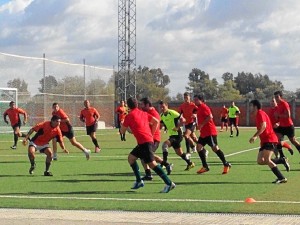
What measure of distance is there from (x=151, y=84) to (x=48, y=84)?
254 feet

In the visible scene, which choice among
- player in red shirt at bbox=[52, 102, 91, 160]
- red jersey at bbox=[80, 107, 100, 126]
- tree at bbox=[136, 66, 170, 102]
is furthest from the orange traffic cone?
tree at bbox=[136, 66, 170, 102]

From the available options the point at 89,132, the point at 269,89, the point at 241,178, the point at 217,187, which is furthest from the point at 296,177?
the point at 269,89

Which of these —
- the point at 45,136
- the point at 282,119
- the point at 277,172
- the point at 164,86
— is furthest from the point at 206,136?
the point at 164,86

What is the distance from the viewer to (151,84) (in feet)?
402

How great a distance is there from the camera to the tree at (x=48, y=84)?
44750 mm

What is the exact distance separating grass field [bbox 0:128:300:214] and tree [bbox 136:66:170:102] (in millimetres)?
70490

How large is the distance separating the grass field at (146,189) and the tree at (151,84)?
7049 centimetres

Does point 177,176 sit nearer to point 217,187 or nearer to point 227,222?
point 217,187

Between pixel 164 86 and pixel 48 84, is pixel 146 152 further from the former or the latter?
pixel 164 86

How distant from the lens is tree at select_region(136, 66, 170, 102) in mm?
111450

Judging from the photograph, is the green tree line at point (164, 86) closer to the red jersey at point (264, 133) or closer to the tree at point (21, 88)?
the tree at point (21, 88)

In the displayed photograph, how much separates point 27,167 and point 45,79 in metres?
26.5

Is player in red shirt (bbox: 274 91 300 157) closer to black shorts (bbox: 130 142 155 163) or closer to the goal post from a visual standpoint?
black shorts (bbox: 130 142 155 163)

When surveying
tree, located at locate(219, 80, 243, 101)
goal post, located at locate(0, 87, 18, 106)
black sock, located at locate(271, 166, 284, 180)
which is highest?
tree, located at locate(219, 80, 243, 101)
